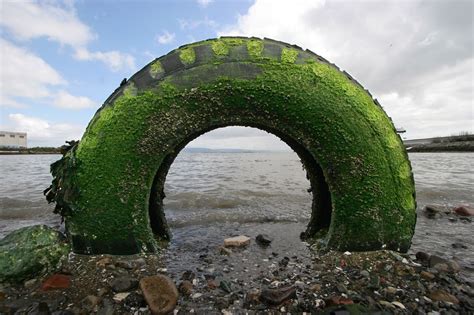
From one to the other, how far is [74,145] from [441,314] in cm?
326

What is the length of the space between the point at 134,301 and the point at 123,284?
0.81 feet

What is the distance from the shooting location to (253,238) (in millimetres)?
3742

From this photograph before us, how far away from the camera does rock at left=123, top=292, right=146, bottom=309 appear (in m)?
2.13

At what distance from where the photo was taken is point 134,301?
217 centimetres

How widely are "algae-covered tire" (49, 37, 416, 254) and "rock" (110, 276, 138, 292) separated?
17.5 inches

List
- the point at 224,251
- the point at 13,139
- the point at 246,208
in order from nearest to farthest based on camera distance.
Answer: the point at 224,251 → the point at 246,208 → the point at 13,139

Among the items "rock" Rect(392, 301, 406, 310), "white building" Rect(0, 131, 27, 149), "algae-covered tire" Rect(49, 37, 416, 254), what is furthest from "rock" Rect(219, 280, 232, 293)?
"white building" Rect(0, 131, 27, 149)

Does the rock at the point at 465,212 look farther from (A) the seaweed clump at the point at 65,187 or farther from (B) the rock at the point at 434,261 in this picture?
(A) the seaweed clump at the point at 65,187

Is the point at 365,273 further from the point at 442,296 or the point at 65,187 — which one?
the point at 65,187

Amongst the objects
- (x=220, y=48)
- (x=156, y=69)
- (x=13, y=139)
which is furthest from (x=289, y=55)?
(x=13, y=139)

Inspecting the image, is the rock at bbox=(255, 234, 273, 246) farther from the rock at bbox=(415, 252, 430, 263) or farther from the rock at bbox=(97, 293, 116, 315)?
the rock at bbox=(97, 293, 116, 315)

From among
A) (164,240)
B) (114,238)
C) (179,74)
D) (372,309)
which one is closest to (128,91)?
(179,74)

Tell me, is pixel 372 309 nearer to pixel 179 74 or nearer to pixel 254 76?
pixel 254 76

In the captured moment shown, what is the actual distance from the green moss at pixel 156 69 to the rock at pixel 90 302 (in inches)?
71.2
